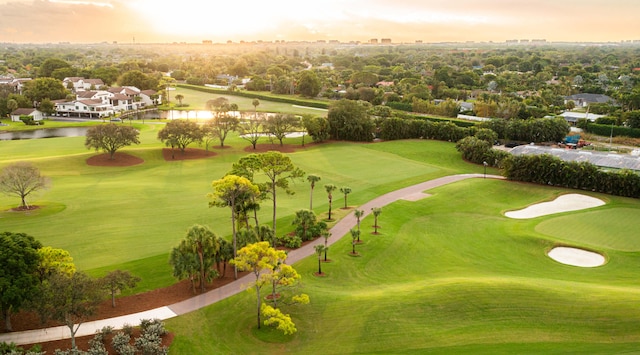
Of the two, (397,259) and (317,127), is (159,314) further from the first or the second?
(317,127)

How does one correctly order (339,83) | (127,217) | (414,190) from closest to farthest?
(127,217) < (414,190) < (339,83)

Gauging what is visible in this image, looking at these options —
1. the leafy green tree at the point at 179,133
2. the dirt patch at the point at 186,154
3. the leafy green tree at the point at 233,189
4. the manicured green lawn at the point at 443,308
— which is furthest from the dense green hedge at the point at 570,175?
the leafy green tree at the point at 179,133

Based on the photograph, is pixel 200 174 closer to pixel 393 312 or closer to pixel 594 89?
pixel 393 312

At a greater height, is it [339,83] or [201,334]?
[339,83]

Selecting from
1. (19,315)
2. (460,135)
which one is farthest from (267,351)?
(460,135)

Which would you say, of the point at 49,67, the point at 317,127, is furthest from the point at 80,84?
the point at 317,127

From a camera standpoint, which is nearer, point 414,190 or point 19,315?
point 19,315

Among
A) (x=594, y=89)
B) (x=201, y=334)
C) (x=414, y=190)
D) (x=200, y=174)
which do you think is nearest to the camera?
(x=201, y=334)
